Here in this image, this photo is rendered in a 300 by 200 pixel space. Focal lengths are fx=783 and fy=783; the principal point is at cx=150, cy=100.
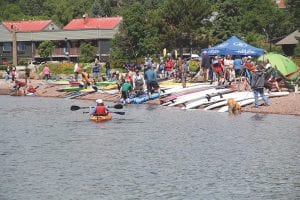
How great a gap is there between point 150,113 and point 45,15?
10191 centimetres

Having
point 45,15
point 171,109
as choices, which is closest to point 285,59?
point 171,109

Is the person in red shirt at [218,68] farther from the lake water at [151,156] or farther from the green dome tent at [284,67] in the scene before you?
the lake water at [151,156]

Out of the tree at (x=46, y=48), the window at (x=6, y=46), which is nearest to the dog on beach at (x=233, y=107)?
the tree at (x=46, y=48)

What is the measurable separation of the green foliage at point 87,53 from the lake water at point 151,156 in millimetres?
49769

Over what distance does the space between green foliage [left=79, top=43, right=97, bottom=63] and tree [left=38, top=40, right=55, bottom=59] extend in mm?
6036

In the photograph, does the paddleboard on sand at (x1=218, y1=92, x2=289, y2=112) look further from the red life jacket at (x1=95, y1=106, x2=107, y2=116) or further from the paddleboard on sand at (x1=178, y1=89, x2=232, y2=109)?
the red life jacket at (x1=95, y1=106, x2=107, y2=116)

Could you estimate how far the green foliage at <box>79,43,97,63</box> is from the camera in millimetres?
90350

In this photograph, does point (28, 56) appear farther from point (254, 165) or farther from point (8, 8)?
point (254, 165)

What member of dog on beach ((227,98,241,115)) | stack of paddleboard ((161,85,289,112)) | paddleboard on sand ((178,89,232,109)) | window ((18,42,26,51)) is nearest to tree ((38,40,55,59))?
window ((18,42,26,51))

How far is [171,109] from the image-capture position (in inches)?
1681

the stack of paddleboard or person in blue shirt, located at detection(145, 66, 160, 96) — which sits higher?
person in blue shirt, located at detection(145, 66, 160, 96)

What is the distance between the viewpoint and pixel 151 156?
26094mm

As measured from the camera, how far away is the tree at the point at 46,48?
97.6 metres

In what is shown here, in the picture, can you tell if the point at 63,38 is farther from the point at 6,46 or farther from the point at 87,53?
the point at 6,46
